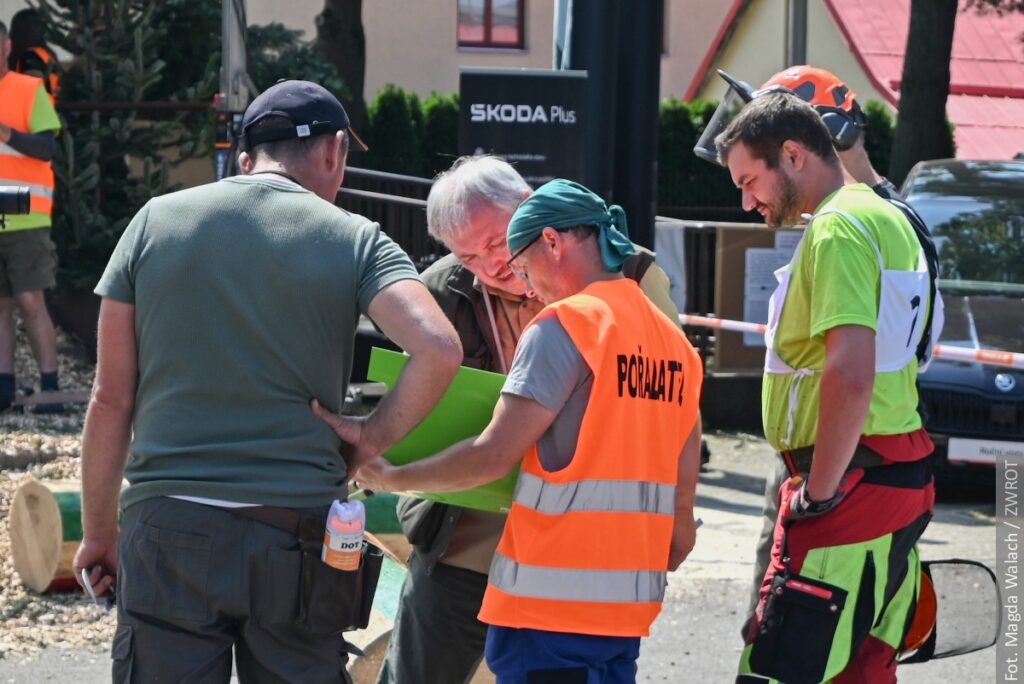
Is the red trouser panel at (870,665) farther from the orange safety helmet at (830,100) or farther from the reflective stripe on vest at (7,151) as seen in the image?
the reflective stripe on vest at (7,151)

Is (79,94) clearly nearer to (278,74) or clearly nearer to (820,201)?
(278,74)

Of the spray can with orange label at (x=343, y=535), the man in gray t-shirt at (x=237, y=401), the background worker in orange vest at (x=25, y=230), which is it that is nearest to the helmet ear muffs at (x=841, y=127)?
the man in gray t-shirt at (x=237, y=401)

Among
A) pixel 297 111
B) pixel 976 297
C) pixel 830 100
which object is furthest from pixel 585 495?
pixel 976 297

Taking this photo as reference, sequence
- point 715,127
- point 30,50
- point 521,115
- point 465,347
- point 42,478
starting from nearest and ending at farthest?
point 465,347, point 715,127, point 521,115, point 42,478, point 30,50

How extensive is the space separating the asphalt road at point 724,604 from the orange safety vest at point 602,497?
1425mm

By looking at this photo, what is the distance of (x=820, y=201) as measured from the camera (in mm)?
3855

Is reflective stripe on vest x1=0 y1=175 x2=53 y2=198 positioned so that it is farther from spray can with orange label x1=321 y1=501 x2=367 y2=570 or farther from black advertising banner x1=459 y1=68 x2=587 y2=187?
spray can with orange label x1=321 y1=501 x2=367 y2=570

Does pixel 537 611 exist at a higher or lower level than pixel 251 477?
lower

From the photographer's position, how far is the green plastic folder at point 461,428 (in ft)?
11.6

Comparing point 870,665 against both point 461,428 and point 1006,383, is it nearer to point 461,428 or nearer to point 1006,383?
point 461,428

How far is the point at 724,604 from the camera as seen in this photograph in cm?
658

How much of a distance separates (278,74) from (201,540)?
30.4 feet

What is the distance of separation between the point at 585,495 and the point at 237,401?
→ 776mm

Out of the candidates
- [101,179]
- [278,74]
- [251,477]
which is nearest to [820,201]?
[251,477]
